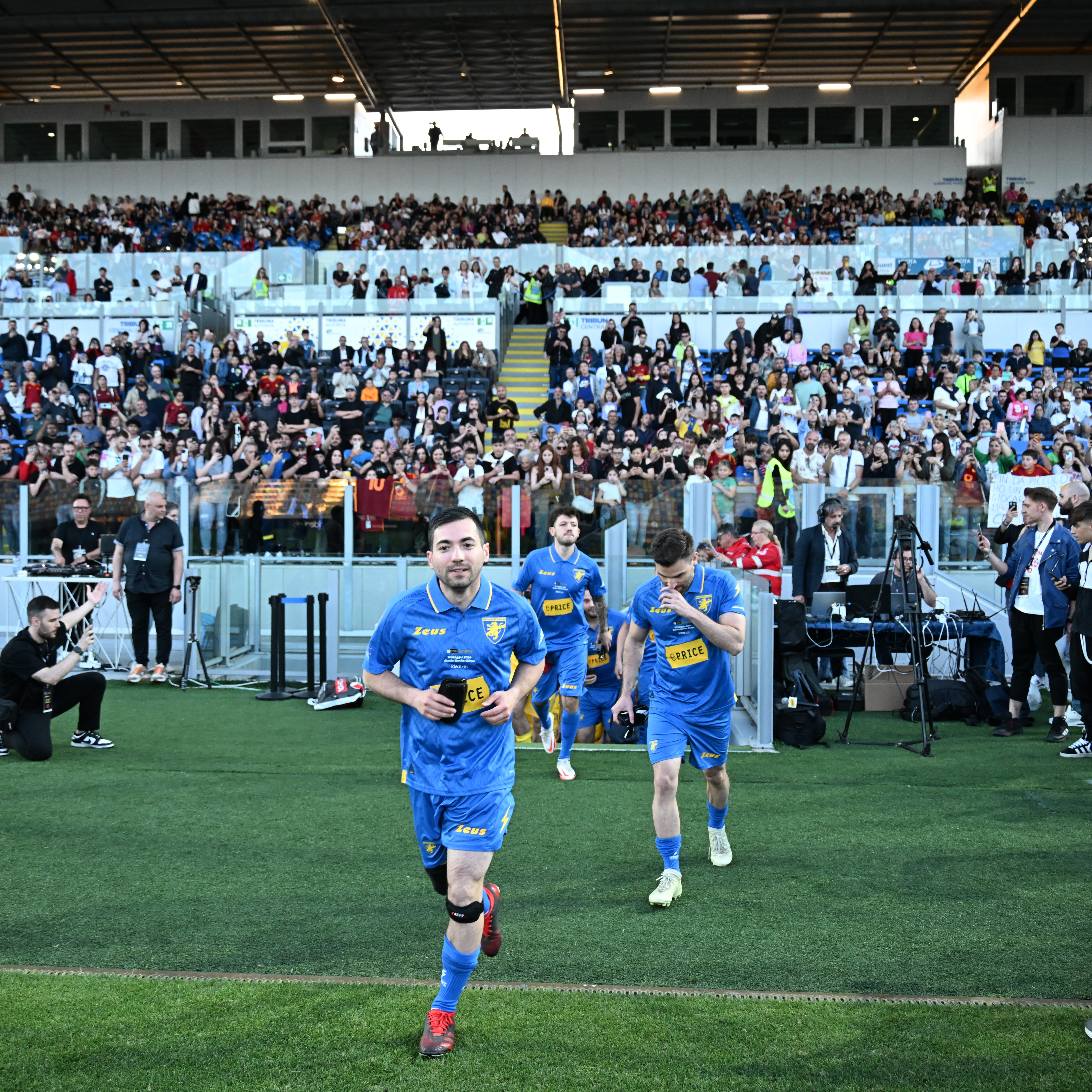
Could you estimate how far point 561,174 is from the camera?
117ft

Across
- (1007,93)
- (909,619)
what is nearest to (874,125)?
(1007,93)

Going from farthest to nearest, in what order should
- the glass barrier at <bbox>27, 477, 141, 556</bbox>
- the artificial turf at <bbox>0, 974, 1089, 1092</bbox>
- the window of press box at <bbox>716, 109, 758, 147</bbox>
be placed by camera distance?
1. the window of press box at <bbox>716, 109, 758, 147</bbox>
2. the glass barrier at <bbox>27, 477, 141, 556</bbox>
3. the artificial turf at <bbox>0, 974, 1089, 1092</bbox>

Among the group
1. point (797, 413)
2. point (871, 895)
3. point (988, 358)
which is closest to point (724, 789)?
point (871, 895)

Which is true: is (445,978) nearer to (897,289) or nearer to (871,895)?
(871,895)

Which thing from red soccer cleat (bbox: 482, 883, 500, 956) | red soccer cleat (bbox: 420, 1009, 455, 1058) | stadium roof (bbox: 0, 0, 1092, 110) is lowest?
red soccer cleat (bbox: 420, 1009, 455, 1058)

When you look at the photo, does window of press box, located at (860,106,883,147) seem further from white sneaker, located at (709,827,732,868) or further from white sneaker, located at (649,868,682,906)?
white sneaker, located at (649,868,682,906)

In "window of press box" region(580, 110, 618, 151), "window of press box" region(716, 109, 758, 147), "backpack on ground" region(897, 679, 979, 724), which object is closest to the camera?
"backpack on ground" region(897, 679, 979, 724)

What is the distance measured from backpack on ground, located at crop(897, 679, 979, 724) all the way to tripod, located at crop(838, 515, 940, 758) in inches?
4.3

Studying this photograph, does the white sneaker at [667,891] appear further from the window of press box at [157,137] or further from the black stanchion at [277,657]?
the window of press box at [157,137]

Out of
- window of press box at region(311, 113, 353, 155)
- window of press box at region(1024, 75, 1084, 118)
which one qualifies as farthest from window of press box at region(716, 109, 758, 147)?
window of press box at region(311, 113, 353, 155)

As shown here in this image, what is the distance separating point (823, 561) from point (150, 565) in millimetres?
7258

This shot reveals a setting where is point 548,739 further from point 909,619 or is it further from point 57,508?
point 57,508

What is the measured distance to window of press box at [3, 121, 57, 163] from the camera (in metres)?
38.4

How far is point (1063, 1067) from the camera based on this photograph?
3.76 metres
